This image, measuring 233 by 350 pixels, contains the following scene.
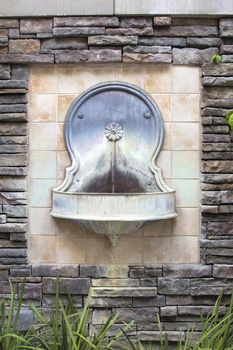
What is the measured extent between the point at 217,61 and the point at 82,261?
5.46 feet

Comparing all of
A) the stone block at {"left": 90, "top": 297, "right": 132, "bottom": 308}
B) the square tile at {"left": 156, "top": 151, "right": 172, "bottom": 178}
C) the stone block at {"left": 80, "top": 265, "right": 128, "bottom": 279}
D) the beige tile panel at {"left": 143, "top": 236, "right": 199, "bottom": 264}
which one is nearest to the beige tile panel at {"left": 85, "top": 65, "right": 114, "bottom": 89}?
the square tile at {"left": 156, "top": 151, "right": 172, "bottom": 178}

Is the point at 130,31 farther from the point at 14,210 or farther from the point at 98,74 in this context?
the point at 14,210

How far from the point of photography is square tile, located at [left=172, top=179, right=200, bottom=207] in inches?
139

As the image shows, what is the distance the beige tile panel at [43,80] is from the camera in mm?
3527

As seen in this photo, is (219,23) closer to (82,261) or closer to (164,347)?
(82,261)

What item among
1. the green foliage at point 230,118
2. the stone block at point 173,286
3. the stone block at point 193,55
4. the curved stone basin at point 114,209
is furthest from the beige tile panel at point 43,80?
the stone block at point 173,286

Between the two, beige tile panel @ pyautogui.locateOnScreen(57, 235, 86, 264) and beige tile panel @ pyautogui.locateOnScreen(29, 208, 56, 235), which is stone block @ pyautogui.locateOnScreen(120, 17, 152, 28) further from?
beige tile panel @ pyautogui.locateOnScreen(57, 235, 86, 264)

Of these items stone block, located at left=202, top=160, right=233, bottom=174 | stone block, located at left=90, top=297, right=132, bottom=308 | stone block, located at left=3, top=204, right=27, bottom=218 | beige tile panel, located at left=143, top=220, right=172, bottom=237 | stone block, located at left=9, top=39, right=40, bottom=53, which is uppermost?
stone block, located at left=9, top=39, right=40, bottom=53

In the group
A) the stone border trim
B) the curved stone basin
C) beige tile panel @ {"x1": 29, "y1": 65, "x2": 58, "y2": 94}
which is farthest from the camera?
beige tile panel @ {"x1": 29, "y1": 65, "x2": 58, "y2": 94}

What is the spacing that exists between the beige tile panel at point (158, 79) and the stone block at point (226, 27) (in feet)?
1.41

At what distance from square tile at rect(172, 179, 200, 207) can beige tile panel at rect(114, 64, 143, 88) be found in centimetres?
73

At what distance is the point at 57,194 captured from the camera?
341 centimetres

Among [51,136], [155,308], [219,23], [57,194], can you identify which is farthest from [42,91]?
[155,308]

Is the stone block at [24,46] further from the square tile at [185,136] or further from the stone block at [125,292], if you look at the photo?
the stone block at [125,292]
